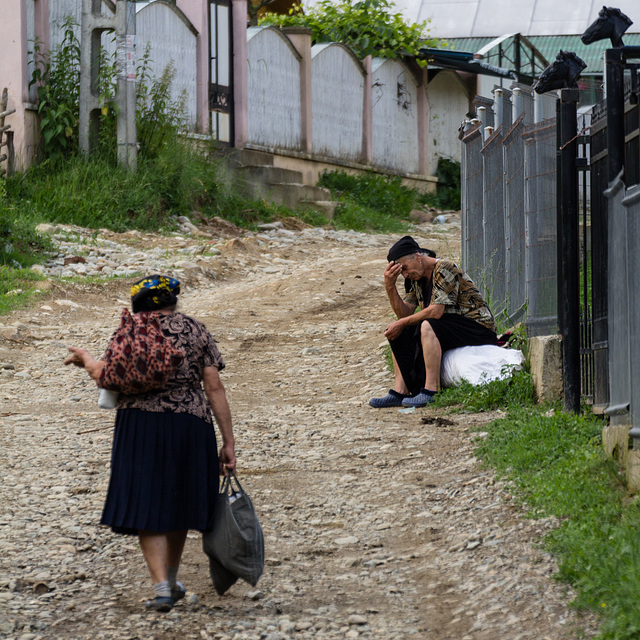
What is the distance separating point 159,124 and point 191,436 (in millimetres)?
11715

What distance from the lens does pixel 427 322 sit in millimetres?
7023

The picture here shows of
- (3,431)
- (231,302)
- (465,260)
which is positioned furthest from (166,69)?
(3,431)

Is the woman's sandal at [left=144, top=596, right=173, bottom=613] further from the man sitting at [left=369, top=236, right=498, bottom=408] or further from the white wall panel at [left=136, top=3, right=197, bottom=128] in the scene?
the white wall panel at [left=136, top=3, right=197, bottom=128]

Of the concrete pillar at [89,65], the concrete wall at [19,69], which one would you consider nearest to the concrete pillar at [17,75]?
the concrete wall at [19,69]

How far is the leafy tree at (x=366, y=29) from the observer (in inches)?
797

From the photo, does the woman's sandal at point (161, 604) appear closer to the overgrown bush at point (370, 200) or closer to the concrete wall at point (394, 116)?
the overgrown bush at point (370, 200)

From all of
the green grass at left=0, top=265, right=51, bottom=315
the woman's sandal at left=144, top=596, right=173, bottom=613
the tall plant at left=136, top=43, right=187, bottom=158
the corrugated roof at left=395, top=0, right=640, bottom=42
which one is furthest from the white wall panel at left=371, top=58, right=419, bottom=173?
the woman's sandal at left=144, top=596, right=173, bottom=613

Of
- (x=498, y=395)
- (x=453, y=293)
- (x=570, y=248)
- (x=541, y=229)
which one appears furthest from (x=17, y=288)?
(x=570, y=248)

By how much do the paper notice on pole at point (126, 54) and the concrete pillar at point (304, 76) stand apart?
4608 mm

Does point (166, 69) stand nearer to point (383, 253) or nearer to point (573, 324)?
point (383, 253)

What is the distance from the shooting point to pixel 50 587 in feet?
14.0

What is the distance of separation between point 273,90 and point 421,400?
11604mm

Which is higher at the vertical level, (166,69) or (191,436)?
(166,69)

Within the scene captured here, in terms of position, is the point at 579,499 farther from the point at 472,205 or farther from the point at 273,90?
the point at 273,90
